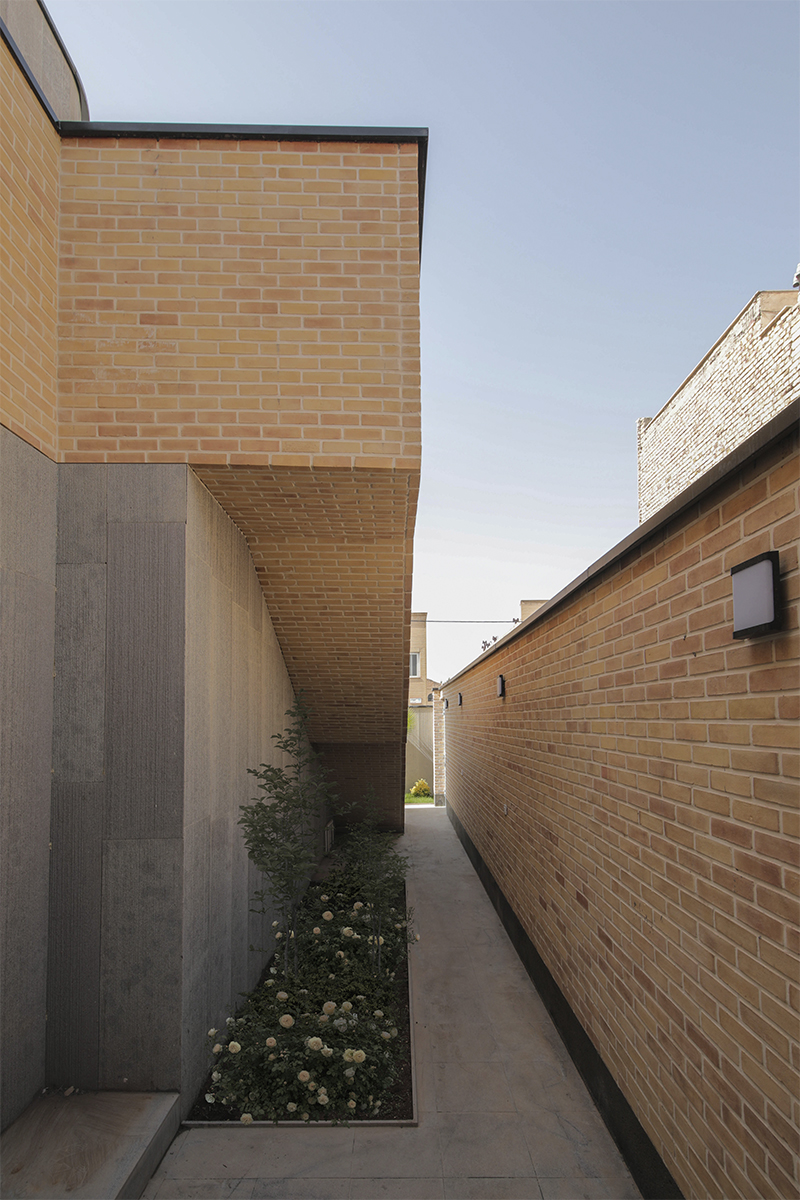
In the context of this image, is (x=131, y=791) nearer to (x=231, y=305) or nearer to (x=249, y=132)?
(x=231, y=305)

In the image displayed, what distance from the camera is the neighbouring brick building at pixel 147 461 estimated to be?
3.07 meters

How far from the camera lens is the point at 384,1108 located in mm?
3201

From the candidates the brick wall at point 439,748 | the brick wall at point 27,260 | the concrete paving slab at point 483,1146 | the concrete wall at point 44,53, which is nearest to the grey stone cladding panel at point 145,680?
the brick wall at point 27,260

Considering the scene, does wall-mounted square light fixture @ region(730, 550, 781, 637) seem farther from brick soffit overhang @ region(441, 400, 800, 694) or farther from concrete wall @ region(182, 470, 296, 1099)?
concrete wall @ region(182, 470, 296, 1099)

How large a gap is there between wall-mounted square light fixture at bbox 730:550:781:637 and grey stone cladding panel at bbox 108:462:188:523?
2680 millimetres

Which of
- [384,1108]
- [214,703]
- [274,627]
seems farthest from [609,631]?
[274,627]

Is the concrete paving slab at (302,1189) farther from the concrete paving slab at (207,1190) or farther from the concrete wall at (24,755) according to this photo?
the concrete wall at (24,755)

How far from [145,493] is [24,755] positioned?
1420mm

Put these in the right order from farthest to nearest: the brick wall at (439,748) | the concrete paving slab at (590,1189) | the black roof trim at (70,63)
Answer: the brick wall at (439,748) < the black roof trim at (70,63) < the concrete paving slab at (590,1189)

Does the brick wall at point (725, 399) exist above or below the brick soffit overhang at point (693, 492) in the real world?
above

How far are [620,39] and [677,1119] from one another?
20.9ft

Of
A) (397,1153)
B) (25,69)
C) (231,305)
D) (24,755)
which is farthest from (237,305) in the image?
(397,1153)

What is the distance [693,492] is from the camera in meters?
2.05

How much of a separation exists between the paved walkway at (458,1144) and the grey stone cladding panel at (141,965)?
0.38m
